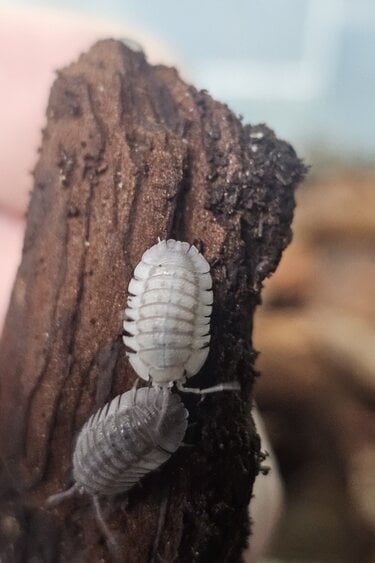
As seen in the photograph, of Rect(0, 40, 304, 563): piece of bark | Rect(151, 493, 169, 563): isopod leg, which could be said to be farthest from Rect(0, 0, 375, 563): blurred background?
Rect(151, 493, 169, 563): isopod leg

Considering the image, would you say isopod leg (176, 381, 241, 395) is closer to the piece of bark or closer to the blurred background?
the piece of bark

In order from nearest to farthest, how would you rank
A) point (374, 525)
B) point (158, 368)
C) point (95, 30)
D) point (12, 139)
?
point (158, 368) → point (95, 30) → point (12, 139) → point (374, 525)

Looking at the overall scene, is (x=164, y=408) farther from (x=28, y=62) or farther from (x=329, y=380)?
(x=329, y=380)

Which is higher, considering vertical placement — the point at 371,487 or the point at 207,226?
the point at 207,226

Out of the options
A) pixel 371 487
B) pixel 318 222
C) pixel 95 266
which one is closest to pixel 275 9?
pixel 318 222

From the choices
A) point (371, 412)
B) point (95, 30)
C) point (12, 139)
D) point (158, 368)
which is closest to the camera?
point (158, 368)

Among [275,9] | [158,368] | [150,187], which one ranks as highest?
[275,9]

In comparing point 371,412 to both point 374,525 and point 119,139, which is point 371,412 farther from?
point 119,139
